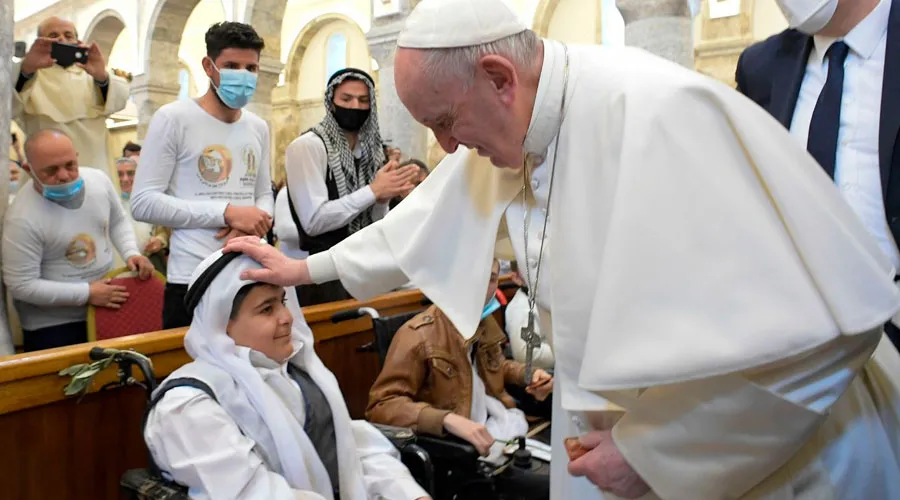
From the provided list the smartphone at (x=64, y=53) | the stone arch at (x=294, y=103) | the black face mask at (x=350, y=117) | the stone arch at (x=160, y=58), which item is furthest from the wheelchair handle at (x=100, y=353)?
the stone arch at (x=294, y=103)

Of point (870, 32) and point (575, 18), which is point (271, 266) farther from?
point (575, 18)

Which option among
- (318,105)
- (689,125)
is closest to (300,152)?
(689,125)

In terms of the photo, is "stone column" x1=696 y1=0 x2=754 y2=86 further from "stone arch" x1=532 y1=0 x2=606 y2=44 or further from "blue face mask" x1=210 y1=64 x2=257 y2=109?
"blue face mask" x1=210 y1=64 x2=257 y2=109

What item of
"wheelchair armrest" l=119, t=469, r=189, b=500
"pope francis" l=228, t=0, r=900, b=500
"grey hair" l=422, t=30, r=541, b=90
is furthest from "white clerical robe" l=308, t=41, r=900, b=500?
"wheelchair armrest" l=119, t=469, r=189, b=500

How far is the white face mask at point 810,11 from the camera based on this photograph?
4.89 feet

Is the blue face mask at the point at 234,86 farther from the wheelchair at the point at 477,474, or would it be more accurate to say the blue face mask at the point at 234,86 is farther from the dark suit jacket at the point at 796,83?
the dark suit jacket at the point at 796,83

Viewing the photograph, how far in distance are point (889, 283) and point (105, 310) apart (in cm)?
276

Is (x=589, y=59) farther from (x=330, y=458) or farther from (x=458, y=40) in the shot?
(x=330, y=458)

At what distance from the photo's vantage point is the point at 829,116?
1568 mm

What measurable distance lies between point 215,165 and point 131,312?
28.7 inches

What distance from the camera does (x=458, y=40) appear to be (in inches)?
48.8

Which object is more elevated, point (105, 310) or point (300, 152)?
point (300, 152)

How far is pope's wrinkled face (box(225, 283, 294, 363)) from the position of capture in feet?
6.74

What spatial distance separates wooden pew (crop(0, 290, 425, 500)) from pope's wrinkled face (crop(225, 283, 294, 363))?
0.45 m
